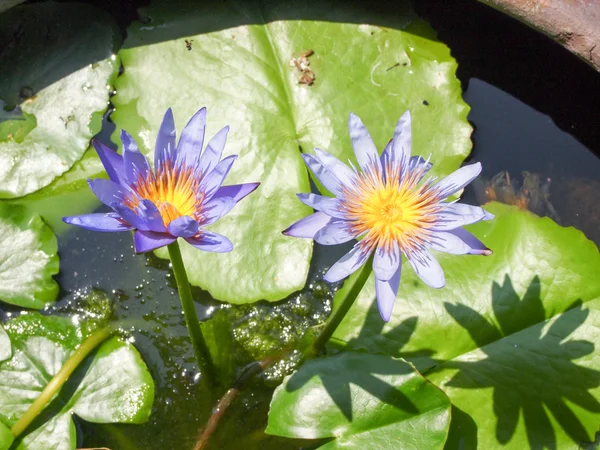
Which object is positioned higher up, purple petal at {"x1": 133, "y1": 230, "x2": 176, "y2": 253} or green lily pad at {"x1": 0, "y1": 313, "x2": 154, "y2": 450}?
purple petal at {"x1": 133, "y1": 230, "x2": 176, "y2": 253}

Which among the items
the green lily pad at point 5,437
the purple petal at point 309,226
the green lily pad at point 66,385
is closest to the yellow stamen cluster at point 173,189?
the purple petal at point 309,226

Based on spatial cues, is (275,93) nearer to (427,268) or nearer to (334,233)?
(334,233)

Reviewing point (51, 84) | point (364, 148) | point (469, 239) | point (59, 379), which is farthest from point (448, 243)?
point (51, 84)

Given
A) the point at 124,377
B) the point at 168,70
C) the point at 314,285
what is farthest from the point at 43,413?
the point at 168,70

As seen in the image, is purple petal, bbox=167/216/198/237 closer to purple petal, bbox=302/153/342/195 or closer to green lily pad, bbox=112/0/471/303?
purple petal, bbox=302/153/342/195

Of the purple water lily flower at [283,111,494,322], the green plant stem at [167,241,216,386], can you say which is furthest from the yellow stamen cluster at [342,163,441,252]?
the green plant stem at [167,241,216,386]

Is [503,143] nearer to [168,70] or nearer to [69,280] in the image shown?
[168,70]

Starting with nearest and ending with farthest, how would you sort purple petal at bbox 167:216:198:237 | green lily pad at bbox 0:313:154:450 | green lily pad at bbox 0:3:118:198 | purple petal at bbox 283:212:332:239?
purple petal at bbox 167:216:198:237 < purple petal at bbox 283:212:332:239 < green lily pad at bbox 0:313:154:450 < green lily pad at bbox 0:3:118:198
